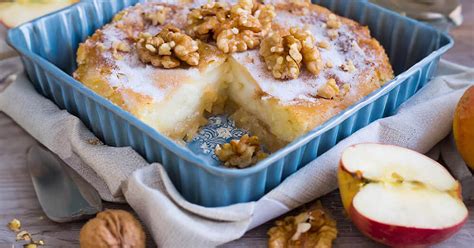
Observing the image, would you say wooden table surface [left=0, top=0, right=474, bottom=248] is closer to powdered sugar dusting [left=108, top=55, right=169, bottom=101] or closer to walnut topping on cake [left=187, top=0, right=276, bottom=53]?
powdered sugar dusting [left=108, top=55, right=169, bottom=101]

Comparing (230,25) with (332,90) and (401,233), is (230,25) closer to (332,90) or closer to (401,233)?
(332,90)

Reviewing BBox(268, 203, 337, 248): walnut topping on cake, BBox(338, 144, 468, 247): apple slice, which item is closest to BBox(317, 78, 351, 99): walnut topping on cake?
BBox(338, 144, 468, 247): apple slice

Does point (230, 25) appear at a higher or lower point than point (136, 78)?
higher

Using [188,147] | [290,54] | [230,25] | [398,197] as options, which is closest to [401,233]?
[398,197]

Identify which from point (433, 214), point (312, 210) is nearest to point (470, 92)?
point (433, 214)

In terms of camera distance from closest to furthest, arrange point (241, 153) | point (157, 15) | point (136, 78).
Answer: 1. point (241, 153)
2. point (136, 78)
3. point (157, 15)

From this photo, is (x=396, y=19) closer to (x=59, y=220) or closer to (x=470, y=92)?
(x=470, y=92)
